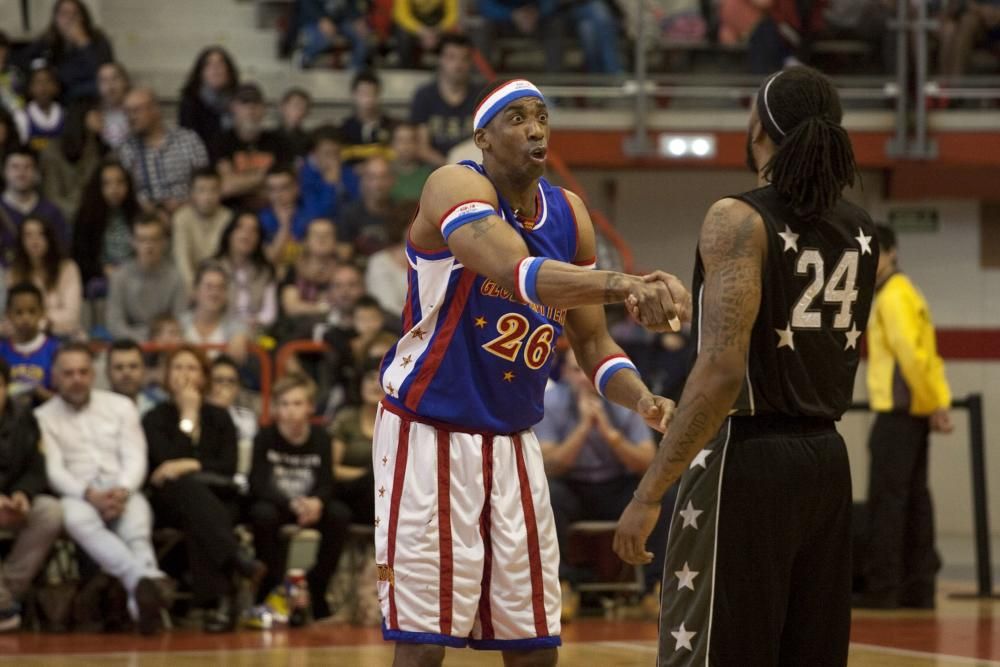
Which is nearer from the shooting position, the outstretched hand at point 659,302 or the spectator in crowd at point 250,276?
the outstretched hand at point 659,302

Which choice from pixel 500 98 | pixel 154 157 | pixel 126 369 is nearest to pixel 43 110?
pixel 154 157

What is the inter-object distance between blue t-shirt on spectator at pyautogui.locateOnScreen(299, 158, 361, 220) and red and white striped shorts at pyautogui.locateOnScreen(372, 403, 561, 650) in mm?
8527

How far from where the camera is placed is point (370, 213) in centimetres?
1277

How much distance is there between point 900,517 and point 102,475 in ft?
16.1

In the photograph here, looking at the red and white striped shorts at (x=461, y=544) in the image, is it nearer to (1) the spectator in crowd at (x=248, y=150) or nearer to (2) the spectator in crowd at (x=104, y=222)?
(2) the spectator in crowd at (x=104, y=222)

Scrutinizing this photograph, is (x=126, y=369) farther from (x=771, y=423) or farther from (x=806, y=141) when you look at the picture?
(x=806, y=141)

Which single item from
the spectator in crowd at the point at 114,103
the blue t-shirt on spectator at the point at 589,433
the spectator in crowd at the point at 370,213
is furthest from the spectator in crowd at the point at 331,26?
the blue t-shirt on spectator at the point at 589,433

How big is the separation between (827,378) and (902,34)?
1035 centimetres

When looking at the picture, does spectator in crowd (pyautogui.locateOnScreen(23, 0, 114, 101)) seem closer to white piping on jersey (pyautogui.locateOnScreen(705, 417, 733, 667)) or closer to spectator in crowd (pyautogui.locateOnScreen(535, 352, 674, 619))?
spectator in crowd (pyautogui.locateOnScreen(535, 352, 674, 619))

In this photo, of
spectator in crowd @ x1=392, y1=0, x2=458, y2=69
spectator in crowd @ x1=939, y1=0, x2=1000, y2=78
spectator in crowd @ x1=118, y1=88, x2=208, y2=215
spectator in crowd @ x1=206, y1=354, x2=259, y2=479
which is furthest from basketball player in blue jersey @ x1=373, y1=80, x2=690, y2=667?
spectator in crowd @ x1=939, y1=0, x2=1000, y2=78

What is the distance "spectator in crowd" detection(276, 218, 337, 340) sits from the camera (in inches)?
466

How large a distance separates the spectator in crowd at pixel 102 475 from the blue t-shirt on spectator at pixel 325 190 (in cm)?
377

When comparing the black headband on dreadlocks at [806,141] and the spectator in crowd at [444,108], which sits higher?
the spectator in crowd at [444,108]

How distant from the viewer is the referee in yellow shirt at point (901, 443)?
10305 mm
